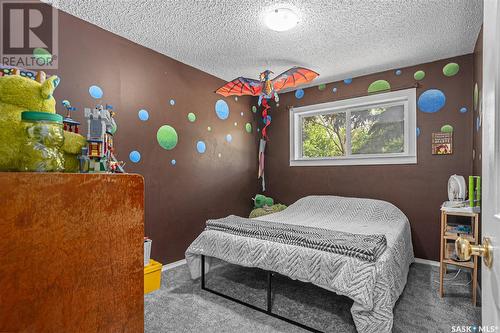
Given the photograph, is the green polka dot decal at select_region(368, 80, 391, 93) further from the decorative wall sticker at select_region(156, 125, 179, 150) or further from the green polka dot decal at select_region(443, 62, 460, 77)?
the decorative wall sticker at select_region(156, 125, 179, 150)

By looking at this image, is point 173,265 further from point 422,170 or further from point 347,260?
point 422,170

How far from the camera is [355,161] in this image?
11.6 feet

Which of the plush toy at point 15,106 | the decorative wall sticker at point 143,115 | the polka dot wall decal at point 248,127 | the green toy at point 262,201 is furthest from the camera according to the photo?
the polka dot wall decal at point 248,127

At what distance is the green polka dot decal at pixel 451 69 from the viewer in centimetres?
291

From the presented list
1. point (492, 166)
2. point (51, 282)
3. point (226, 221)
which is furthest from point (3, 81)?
point (226, 221)

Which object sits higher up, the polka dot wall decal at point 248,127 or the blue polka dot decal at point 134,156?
the polka dot wall decal at point 248,127

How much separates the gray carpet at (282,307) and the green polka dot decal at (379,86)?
7.19ft

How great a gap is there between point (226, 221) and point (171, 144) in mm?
1126

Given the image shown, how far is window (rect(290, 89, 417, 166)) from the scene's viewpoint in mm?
3221

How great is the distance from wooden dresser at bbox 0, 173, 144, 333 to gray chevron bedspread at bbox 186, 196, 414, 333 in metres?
1.33

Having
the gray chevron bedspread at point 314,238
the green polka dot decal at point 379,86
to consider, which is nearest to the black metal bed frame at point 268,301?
the gray chevron bedspread at point 314,238

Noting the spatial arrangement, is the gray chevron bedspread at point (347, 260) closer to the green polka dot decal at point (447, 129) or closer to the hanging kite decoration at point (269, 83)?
the green polka dot decal at point (447, 129)

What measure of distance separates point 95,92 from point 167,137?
2.72ft

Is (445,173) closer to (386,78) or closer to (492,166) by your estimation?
(386,78)
